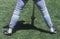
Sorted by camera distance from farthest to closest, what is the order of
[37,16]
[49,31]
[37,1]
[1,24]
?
[37,16], [1,24], [49,31], [37,1]

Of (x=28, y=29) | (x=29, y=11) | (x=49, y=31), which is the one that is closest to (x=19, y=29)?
(x=28, y=29)

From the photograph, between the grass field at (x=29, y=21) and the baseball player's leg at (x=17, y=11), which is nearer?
the baseball player's leg at (x=17, y=11)

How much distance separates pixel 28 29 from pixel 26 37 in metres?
0.61

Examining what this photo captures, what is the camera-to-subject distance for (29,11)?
31.8 ft

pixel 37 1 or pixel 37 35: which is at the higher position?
pixel 37 1

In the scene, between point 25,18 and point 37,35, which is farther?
point 25,18

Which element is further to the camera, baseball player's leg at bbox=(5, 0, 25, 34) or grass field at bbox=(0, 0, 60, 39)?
grass field at bbox=(0, 0, 60, 39)

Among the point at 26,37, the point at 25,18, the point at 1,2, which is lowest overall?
the point at 26,37

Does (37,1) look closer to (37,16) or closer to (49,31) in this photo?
(49,31)

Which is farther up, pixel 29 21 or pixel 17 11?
pixel 17 11

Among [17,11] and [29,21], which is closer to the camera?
[17,11]

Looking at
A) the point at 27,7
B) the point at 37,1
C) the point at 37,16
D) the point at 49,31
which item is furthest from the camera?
the point at 27,7

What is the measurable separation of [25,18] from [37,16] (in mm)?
458

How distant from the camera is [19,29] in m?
8.05
